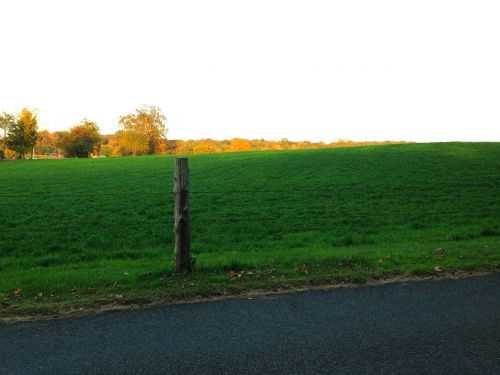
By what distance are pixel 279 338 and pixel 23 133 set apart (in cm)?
9661

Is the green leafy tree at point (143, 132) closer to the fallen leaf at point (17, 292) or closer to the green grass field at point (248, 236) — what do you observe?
the green grass field at point (248, 236)

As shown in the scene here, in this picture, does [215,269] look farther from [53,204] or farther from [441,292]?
[53,204]

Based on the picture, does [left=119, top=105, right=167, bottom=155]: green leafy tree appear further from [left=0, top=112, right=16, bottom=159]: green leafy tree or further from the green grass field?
the green grass field

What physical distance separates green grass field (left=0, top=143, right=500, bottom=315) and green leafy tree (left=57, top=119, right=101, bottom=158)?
71.3 meters

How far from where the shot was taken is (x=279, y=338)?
4871 millimetres

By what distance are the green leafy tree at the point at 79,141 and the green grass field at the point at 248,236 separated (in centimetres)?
7126

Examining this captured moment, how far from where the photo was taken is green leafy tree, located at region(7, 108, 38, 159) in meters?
86.6

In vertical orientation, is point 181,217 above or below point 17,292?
above

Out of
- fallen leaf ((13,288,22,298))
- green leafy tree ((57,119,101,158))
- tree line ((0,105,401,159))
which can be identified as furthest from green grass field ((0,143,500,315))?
green leafy tree ((57,119,101,158))

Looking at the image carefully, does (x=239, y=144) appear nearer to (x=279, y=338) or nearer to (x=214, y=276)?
(x=214, y=276)

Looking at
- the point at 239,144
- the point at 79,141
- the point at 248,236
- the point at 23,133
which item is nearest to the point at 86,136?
the point at 79,141

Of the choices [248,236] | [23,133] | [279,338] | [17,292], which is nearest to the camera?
[279,338]

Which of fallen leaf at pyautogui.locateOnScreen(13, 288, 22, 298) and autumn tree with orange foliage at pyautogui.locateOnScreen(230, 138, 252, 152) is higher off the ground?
autumn tree with orange foliage at pyautogui.locateOnScreen(230, 138, 252, 152)

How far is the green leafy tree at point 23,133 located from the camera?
8662 cm
